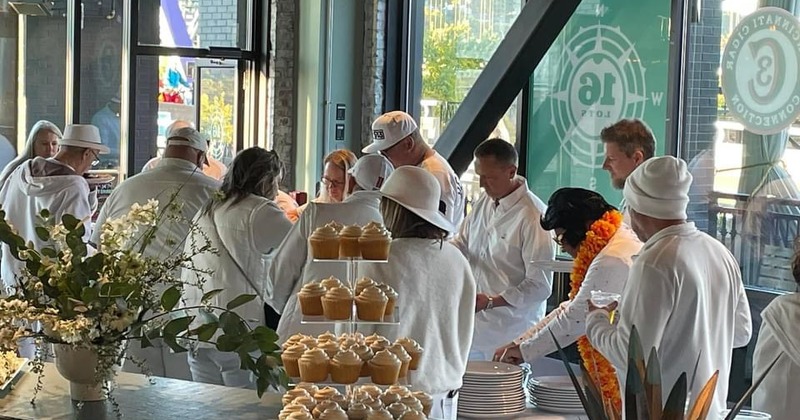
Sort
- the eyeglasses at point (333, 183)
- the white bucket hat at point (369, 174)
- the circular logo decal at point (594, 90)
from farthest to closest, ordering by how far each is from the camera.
A: the circular logo decal at point (594, 90) < the eyeglasses at point (333, 183) < the white bucket hat at point (369, 174)

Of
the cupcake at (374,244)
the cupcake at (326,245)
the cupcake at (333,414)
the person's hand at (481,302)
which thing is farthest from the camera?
the person's hand at (481,302)

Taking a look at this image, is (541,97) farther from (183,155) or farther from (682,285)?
(682,285)

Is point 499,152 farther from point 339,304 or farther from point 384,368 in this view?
point 384,368

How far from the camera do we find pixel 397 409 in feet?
8.61

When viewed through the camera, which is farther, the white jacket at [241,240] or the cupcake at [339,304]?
the white jacket at [241,240]

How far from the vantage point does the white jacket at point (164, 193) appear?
4.97 metres

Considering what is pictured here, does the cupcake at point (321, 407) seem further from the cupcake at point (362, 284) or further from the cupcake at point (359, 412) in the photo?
the cupcake at point (362, 284)

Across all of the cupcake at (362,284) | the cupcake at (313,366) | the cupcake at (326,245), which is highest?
the cupcake at (326,245)

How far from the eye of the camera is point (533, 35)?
24.3 ft

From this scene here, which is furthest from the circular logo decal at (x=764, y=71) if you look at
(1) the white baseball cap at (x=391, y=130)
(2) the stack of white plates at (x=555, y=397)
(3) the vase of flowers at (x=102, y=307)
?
(3) the vase of flowers at (x=102, y=307)

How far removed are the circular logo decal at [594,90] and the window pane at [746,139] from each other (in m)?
0.48

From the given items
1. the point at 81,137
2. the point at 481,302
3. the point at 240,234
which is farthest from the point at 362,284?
the point at 81,137

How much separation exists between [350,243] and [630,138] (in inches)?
67.0

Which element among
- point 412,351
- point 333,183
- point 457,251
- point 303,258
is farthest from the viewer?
point 333,183
